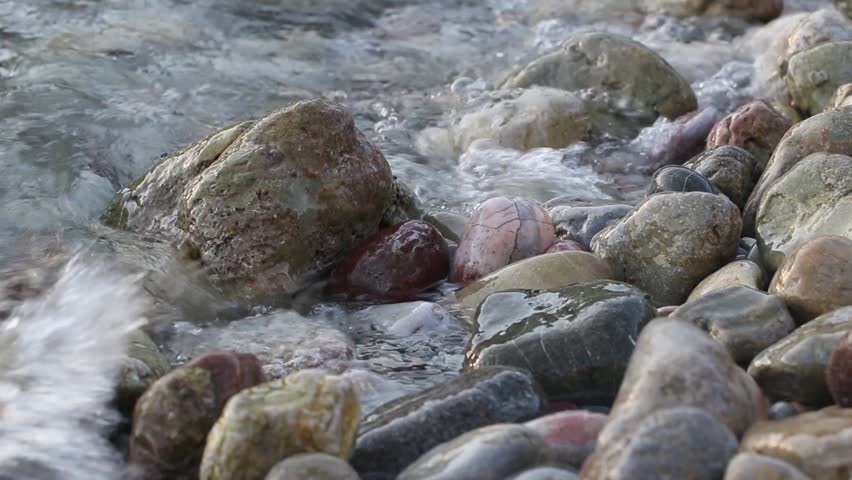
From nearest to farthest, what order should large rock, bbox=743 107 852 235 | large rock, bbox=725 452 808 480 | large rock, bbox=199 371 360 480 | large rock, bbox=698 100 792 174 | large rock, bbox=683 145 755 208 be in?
large rock, bbox=725 452 808 480 → large rock, bbox=199 371 360 480 → large rock, bbox=743 107 852 235 → large rock, bbox=683 145 755 208 → large rock, bbox=698 100 792 174

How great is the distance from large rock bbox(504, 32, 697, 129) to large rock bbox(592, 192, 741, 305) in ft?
7.96

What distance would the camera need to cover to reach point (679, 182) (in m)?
4.24

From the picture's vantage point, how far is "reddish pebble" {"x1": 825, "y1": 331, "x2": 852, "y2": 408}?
8.41 feet

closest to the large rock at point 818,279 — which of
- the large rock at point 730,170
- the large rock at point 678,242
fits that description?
the large rock at point 678,242

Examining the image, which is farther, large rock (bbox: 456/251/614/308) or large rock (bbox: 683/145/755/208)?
large rock (bbox: 683/145/755/208)

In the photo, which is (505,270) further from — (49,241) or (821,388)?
(49,241)

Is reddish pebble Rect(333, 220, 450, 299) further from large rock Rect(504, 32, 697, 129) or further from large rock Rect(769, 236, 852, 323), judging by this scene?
large rock Rect(504, 32, 697, 129)

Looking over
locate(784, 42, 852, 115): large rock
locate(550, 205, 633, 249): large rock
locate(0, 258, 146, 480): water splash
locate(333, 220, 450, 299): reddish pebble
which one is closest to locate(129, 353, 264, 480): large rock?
locate(0, 258, 146, 480): water splash

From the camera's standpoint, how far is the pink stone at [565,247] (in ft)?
13.5

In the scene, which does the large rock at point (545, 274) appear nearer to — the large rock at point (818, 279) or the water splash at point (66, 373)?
the large rock at point (818, 279)

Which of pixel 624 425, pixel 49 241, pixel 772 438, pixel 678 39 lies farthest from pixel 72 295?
pixel 678 39

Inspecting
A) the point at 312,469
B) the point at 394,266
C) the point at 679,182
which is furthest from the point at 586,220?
the point at 312,469

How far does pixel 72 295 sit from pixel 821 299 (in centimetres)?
260

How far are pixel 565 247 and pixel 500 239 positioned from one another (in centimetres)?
25
